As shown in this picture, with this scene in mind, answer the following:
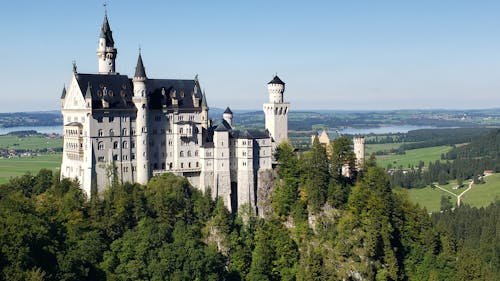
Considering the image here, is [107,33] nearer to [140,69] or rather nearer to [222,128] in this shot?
[140,69]

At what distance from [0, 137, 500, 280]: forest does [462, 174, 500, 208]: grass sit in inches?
2922

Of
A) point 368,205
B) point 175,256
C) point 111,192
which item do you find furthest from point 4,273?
point 368,205

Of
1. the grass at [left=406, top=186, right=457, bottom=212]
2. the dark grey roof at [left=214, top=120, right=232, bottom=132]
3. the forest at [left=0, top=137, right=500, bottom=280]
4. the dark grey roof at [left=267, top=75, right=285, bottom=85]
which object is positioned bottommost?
the grass at [left=406, top=186, right=457, bottom=212]

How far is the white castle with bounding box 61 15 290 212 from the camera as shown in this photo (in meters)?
85.9

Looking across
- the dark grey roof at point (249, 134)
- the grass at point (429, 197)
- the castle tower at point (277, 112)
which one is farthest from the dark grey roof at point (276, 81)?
the grass at point (429, 197)

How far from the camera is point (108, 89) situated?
87562 millimetres

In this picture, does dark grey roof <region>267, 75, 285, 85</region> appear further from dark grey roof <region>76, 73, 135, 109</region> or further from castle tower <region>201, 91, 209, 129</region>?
dark grey roof <region>76, 73, 135, 109</region>

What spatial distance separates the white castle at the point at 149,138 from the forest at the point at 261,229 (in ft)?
7.20

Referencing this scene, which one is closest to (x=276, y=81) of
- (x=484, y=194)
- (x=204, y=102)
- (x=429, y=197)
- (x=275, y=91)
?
(x=275, y=91)

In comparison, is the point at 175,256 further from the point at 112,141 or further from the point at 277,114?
the point at 277,114

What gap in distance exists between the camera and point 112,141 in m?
86.8

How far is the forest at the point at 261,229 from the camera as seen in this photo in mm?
73375

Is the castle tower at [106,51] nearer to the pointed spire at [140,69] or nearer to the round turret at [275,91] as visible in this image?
the pointed spire at [140,69]

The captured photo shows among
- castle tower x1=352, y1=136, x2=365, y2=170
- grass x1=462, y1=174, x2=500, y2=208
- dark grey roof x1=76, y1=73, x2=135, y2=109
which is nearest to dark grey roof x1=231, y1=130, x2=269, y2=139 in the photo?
dark grey roof x1=76, y1=73, x2=135, y2=109
